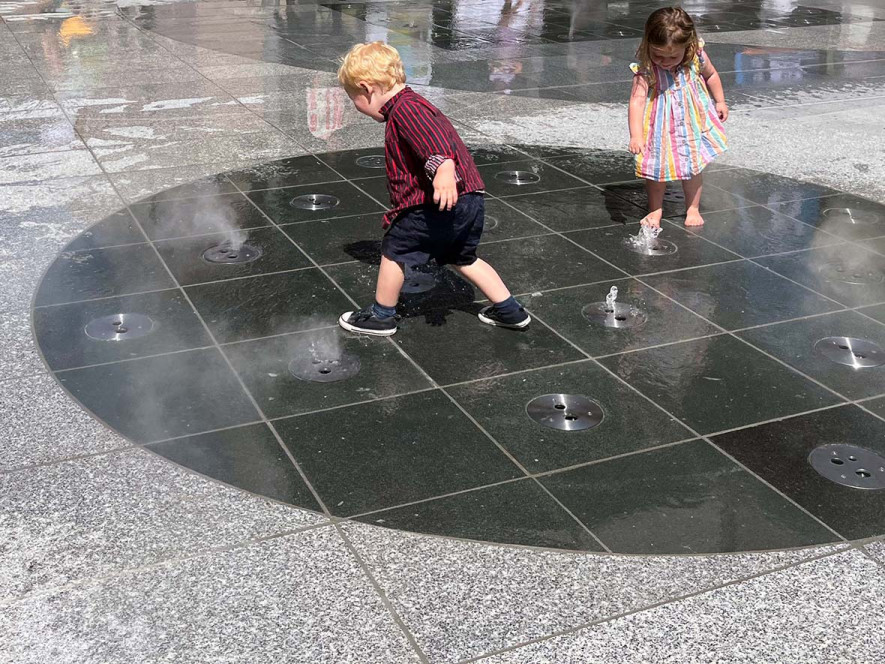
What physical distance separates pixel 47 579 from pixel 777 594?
7.28ft

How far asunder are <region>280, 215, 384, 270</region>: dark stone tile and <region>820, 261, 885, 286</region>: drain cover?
247 centimetres

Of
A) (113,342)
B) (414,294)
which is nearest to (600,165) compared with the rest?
(414,294)

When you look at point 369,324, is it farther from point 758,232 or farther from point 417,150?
point 758,232

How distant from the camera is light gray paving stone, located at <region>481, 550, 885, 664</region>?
2.85 meters

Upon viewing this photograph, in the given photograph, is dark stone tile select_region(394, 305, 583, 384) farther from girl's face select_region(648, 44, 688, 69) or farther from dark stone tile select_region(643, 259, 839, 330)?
girl's face select_region(648, 44, 688, 69)

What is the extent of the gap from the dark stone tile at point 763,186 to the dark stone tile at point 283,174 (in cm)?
267

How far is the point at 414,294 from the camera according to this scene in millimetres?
5289

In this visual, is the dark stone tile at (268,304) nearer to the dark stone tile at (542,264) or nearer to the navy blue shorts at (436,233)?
the navy blue shorts at (436,233)

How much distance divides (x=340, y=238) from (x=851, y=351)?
2.86 metres

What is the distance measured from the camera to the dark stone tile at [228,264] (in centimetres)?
545

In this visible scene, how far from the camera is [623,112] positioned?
8.98 meters

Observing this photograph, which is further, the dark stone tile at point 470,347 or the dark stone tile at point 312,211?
the dark stone tile at point 312,211

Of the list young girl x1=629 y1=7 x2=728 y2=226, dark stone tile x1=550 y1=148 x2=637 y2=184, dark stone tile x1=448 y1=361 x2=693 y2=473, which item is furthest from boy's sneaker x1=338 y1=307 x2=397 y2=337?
dark stone tile x1=550 y1=148 x2=637 y2=184

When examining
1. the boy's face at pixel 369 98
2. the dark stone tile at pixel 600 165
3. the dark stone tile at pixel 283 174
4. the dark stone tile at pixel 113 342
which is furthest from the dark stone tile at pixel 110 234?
the dark stone tile at pixel 600 165
